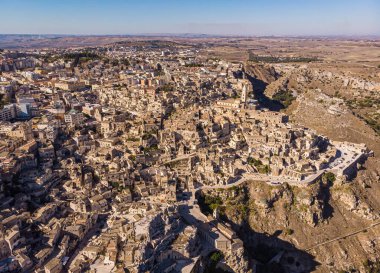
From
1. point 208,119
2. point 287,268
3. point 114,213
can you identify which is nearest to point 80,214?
point 114,213

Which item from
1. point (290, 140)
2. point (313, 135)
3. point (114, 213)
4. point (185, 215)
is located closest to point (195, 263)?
point (185, 215)

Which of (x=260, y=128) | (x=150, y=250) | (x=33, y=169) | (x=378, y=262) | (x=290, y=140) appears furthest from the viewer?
(x=260, y=128)

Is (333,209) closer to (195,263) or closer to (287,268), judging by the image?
(287,268)

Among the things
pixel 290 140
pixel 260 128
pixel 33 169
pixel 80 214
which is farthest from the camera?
pixel 260 128

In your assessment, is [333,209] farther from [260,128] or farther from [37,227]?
[37,227]

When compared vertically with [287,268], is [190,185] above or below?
above

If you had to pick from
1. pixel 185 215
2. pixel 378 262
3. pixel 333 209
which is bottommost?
pixel 378 262

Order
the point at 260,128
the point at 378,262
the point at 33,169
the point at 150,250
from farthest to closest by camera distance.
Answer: the point at 260,128
the point at 33,169
the point at 378,262
the point at 150,250

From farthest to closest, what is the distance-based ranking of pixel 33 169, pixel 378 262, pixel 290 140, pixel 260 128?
pixel 260 128, pixel 290 140, pixel 33 169, pixel 378 262

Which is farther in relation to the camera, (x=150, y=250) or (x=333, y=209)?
(x=333, y=209)
